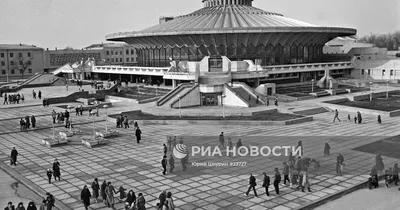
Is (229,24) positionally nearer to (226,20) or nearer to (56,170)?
(226,20)

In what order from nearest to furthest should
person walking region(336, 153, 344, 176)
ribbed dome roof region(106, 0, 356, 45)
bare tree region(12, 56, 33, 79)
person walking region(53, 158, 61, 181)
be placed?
person walking region(53, 158, 61, 181)
person walking region(336, 153, 344, 176)
ribbed dome roof region(106, 0, 356, 45)
bare tree region(12, 56, 33, 79)

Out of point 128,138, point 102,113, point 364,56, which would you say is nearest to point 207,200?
point 128,138

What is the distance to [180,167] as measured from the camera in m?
21.5

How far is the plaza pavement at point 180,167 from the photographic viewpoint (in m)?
17.2

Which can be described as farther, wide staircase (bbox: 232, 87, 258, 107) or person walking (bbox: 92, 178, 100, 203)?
wide staircase (bbox: 232, 87, 258, 107)

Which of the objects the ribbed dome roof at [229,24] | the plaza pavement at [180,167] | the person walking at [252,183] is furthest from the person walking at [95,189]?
the ribbed dome roof at [229,24]

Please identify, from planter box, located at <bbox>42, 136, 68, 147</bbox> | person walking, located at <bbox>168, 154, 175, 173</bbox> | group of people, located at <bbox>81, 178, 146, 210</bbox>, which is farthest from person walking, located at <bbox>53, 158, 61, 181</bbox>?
planter box, located at <bbox>42, 136, 68, 147</bbox>

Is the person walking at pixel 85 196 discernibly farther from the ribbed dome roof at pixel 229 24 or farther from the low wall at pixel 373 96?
the ribbed dome roof at pixel 229 24

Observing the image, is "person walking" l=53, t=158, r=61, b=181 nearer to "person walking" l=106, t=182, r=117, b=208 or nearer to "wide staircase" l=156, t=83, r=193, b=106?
"person walking" l=106, t=182, r=117, b=208

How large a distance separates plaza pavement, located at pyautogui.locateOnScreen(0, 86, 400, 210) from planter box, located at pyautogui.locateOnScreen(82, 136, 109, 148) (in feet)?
1.38

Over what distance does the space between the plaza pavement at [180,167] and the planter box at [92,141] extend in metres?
0.42

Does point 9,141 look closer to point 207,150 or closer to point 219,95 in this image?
point 207,150

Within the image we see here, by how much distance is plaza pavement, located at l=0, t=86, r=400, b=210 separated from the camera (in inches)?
676

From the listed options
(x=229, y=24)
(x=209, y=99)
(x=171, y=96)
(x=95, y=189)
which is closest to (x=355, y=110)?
(x=209, y=99)
